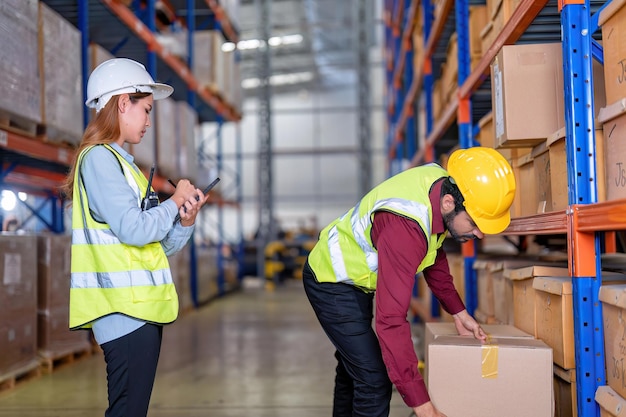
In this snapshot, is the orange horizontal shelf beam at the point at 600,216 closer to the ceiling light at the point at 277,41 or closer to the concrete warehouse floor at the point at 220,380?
the concrete warehouse floor at the point at 220,380

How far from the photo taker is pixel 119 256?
2092 millimetres

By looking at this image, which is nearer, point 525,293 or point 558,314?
point 558,314

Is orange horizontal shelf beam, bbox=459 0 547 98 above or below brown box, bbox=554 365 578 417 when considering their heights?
above

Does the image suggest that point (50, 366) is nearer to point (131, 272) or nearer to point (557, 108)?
point (131, 272)

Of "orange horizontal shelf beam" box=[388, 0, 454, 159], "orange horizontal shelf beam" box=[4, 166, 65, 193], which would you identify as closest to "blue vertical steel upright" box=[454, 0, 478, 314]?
"orange horizontal shelf beam" box=[388, 0, 454, 159]

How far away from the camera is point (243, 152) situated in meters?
24.3

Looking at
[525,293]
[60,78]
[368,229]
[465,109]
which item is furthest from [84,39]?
[525,293]

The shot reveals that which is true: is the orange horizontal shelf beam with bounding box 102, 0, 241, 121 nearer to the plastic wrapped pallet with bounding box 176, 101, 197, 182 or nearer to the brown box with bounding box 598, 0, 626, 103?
the plastic wrapped pallet with bounding box 176, 101, 197, 182

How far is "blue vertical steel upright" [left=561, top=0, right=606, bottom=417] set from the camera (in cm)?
245

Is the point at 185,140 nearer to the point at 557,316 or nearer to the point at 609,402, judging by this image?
the point at 557,316

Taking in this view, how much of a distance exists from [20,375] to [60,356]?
0.54m

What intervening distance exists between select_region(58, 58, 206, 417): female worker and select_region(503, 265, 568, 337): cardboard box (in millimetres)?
1723

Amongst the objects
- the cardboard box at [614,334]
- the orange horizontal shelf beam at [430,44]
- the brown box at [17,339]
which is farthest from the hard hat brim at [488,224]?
the brown box at [17,339]

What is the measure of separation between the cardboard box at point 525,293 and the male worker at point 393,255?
416 millimetres
